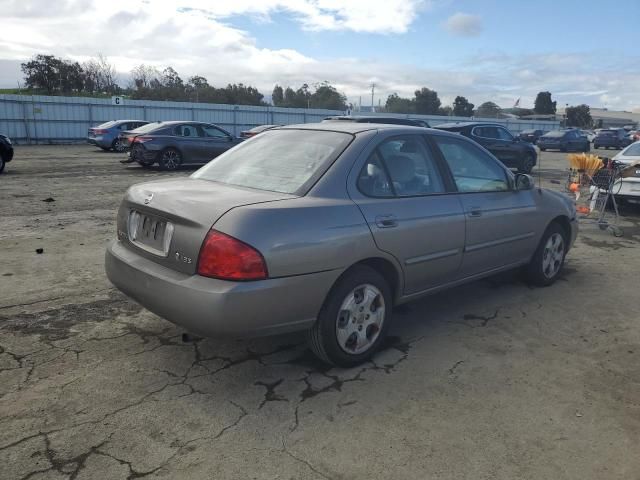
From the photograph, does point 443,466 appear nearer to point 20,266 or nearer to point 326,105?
point 20,266

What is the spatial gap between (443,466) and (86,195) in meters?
9.56

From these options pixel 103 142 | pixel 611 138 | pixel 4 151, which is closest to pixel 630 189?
pixel 4 151

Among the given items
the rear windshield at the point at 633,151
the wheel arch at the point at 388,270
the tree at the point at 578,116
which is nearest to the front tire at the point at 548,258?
the wheel arch at the point at 388,270

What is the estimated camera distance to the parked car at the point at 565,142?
104 ft

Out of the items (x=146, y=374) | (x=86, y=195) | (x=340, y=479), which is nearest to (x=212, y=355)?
(x=146, y=374)

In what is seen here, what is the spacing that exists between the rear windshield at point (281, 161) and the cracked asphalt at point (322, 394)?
1.21m

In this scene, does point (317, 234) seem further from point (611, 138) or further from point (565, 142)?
point (611, 138)

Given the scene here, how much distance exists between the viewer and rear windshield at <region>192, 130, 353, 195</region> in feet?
11.4

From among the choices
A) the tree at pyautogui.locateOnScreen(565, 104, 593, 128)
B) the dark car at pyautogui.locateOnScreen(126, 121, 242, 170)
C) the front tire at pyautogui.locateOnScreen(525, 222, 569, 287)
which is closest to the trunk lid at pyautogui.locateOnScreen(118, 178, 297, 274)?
the front tire at pyautogui.locateOnScreen(525, 222, 569, 287)

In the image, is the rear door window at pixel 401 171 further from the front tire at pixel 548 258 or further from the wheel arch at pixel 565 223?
the wheel arch at pixel 565 223

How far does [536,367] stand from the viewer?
11.8 feet

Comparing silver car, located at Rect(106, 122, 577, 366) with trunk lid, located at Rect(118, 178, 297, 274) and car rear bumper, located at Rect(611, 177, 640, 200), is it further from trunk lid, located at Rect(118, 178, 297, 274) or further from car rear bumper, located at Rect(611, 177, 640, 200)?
car rear bumper, located at Rect(611, 177, 640, 200)

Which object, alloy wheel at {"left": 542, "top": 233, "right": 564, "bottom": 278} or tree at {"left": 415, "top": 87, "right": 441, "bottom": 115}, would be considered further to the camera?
tree at {"left": 415, "top": 87, "right": 441, "bottom": 115}

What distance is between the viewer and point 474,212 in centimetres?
423
